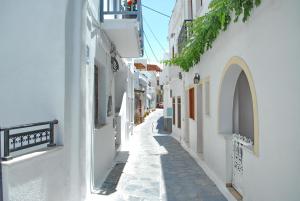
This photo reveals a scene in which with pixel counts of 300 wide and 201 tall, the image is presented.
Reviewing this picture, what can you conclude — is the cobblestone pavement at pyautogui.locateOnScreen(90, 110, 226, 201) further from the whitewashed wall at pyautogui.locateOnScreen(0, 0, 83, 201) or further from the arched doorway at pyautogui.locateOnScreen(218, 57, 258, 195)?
the whitewashed wall at pyautogui.locateOnScreen(0, 0, 83, 201)

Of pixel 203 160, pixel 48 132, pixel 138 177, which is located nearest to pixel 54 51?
pixel 48 132

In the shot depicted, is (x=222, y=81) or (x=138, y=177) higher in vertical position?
(x=222, y=81)

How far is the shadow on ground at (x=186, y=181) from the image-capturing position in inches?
264

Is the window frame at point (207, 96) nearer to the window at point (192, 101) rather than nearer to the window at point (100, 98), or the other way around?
the window at point (192, 101)

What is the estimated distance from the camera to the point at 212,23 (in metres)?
7.04

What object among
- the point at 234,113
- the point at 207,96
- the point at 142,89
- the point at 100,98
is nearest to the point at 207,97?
the point at 207,96

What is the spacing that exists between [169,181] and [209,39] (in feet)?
13.0

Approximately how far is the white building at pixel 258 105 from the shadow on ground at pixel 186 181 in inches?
12.5

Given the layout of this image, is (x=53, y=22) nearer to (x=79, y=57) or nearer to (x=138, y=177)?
(x=79, y=57)

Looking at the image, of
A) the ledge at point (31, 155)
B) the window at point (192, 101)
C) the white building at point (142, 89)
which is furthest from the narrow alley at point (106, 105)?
the white building at point (142, 89)

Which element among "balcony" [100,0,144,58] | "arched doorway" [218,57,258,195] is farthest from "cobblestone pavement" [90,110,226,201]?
"balcony" [100,0,144,58]

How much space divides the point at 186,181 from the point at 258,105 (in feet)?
12.0

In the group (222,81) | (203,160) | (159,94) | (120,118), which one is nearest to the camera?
(222,81)

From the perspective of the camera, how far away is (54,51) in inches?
198
